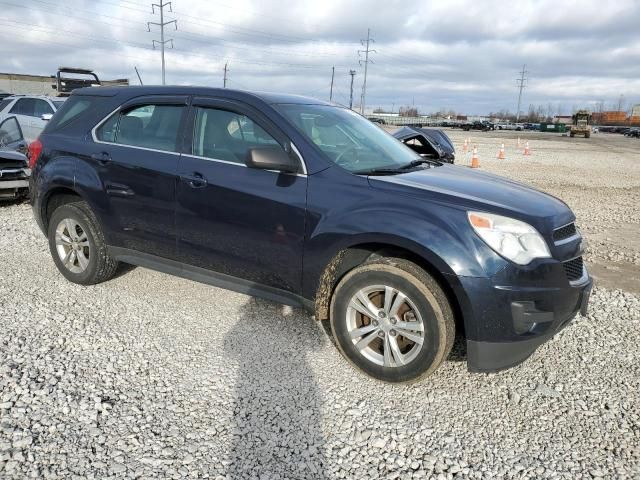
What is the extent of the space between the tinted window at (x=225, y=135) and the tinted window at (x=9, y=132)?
312 inches

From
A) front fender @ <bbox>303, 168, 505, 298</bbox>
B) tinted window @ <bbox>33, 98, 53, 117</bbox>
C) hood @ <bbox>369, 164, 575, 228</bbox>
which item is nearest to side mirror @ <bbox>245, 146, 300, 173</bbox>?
front fender @ <bbox>303, 168, 505, 298</bbox>

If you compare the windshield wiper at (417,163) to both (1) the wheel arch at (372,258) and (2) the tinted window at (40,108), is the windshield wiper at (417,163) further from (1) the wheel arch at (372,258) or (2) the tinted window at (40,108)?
(2) the tinted window at (40,108)

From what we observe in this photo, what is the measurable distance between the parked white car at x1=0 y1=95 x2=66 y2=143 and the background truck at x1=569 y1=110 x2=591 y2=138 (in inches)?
2197

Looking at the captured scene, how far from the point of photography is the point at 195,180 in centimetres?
385

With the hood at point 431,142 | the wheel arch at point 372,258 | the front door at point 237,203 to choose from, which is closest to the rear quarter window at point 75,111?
the front door at point 237,203

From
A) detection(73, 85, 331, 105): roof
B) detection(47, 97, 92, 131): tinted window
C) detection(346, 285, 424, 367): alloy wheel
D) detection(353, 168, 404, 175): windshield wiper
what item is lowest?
detection(346, 285, 424, 367): alloy wheel

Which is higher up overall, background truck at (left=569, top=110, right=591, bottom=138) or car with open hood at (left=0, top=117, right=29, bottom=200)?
background truck at (left=569, top=110, right=591, bottom=138)

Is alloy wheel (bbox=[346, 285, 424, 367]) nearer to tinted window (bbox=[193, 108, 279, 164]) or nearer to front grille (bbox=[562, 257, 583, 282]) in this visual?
front grille (bbox=[562, 257, 583, 282])

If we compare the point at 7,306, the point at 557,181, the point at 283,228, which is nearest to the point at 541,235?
the point at 283,228

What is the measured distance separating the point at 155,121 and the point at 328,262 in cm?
200

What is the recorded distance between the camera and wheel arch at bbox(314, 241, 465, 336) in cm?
306

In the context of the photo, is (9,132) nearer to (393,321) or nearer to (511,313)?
(393,321)

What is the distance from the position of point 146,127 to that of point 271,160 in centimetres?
147

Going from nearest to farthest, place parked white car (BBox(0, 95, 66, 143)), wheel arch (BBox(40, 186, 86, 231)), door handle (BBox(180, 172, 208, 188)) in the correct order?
door handle (BBox(180, 172, 208, 188)) < wheel arch (BBox(40, 186, 86, 231)) < parked white car (BBox(0, 95, 66, 143))
